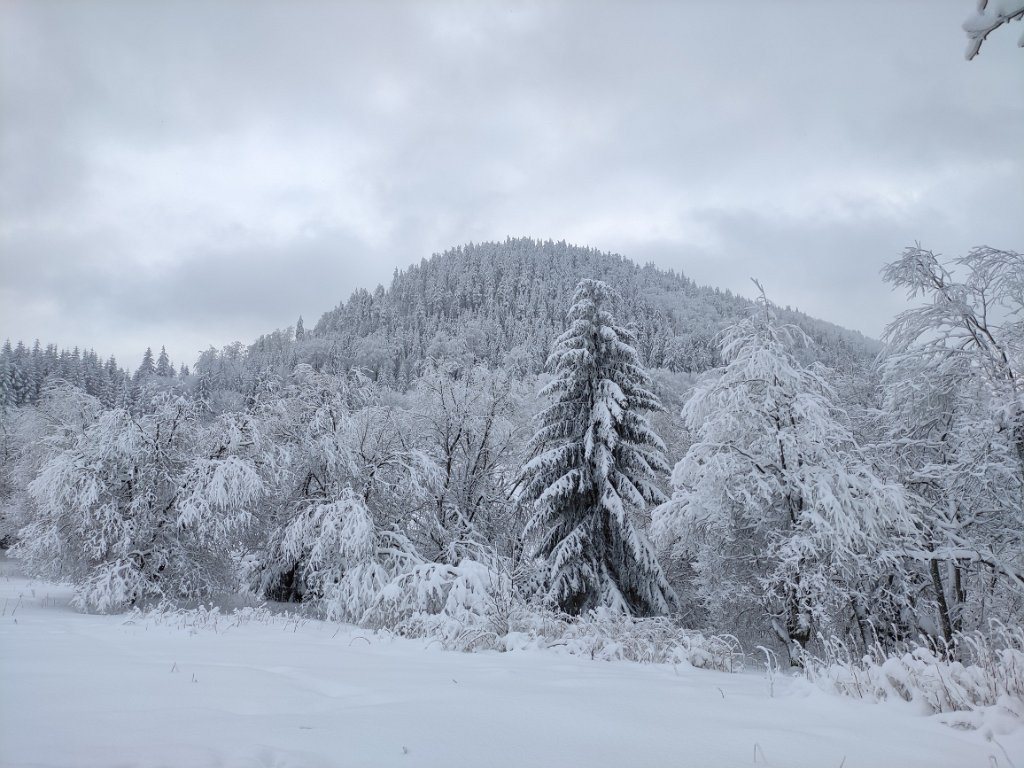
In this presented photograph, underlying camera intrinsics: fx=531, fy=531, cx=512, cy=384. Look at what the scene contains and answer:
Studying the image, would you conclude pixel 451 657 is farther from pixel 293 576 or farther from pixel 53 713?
pixel 293 576

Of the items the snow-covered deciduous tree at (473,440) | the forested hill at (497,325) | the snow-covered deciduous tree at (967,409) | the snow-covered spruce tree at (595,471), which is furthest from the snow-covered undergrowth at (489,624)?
the forested hill at (497,325)

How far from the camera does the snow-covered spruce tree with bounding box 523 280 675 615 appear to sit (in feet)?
49.3

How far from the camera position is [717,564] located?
45.8 ft

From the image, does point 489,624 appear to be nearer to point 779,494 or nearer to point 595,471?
point 779,494

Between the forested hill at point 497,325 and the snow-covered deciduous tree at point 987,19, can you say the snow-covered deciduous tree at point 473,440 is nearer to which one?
the snow-covered deciduous tree at point 987,19

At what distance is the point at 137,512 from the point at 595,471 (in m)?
12.5

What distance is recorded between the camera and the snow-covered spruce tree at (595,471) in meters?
15.0

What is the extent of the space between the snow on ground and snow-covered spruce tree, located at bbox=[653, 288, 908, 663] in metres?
7.32

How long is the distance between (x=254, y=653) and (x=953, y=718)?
5800mm

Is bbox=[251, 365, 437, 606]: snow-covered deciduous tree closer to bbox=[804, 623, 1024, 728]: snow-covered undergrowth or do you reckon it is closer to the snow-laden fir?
the snow-laden fir

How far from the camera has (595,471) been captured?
15672mm

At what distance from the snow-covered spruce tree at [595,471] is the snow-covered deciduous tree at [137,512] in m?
8.43

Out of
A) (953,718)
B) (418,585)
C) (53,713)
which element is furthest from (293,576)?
(953,718)

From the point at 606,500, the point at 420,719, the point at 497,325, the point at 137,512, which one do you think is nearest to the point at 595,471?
the point at 606,500
